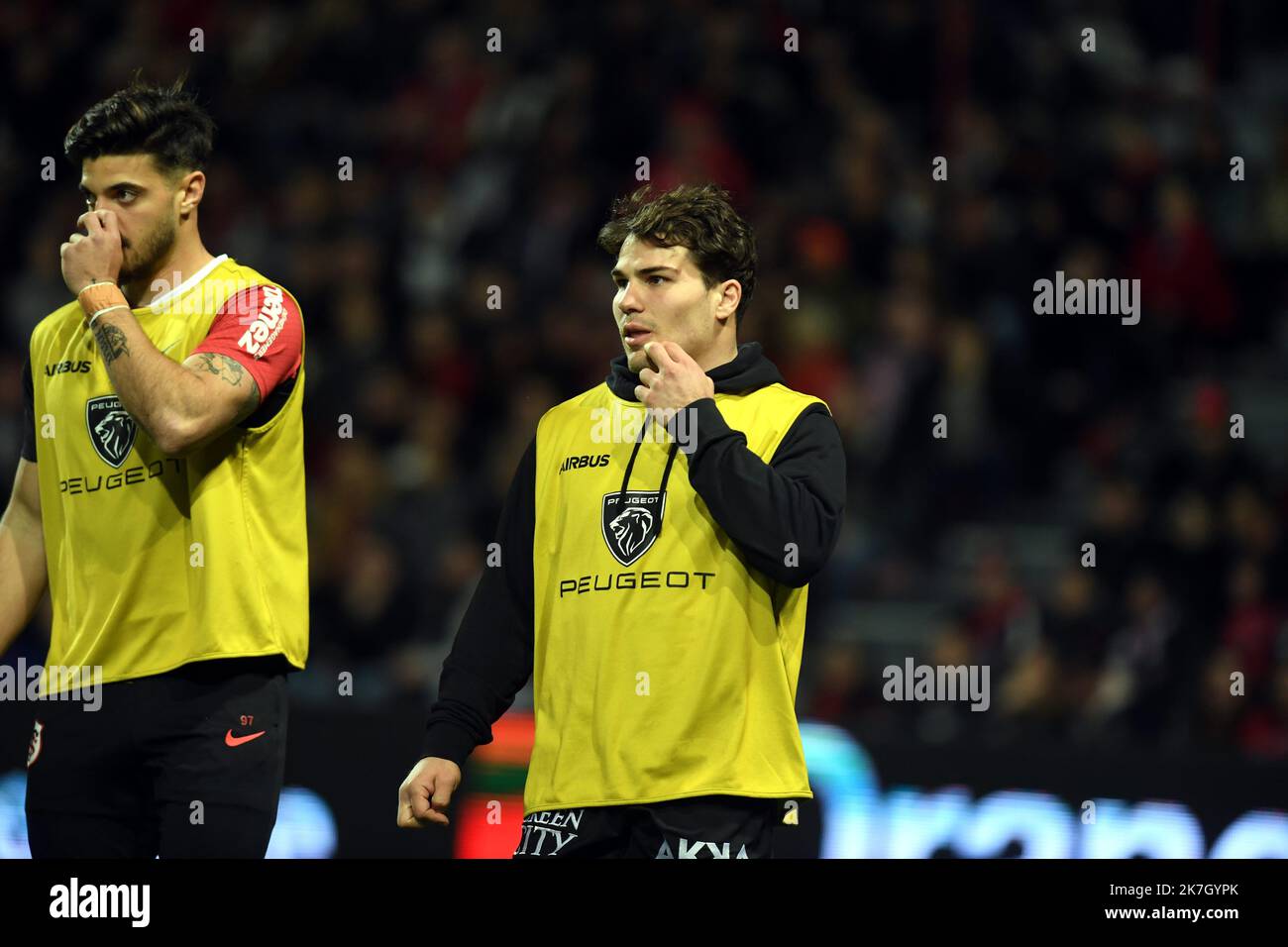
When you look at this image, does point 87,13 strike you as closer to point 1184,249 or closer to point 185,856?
point 1184,249

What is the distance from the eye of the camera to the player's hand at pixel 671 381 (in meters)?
3.80

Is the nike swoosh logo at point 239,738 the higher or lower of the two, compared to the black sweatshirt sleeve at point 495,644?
lower

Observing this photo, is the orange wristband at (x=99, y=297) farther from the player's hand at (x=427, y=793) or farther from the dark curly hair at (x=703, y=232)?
the player's hand at (x=427, y=793)

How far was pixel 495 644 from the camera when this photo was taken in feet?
13.5

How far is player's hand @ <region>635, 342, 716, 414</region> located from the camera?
12.5 feet

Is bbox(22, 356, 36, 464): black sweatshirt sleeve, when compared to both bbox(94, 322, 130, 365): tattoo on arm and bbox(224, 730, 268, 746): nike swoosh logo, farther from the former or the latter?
bbox(224, 730, 268, 746): nike swoosh logo

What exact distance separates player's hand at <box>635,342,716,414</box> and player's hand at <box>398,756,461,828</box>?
34.8 inches

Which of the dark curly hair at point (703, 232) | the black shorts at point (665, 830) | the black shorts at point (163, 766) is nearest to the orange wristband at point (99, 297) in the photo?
the black shorts at point (163, 766)

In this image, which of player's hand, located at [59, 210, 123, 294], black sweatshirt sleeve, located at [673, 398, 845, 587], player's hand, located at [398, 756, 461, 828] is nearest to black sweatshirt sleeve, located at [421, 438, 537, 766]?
player's hand, located at [398, 756, 461, 828]

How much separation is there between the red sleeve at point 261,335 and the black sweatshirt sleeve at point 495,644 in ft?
1.94

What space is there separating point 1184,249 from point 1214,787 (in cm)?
414

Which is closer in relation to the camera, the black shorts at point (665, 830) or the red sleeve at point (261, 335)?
the black shorts at point (665, 830)

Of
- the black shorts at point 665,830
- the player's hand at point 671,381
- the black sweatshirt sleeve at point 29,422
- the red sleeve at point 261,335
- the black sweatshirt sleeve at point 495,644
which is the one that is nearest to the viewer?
the black shorts at point 665,830
